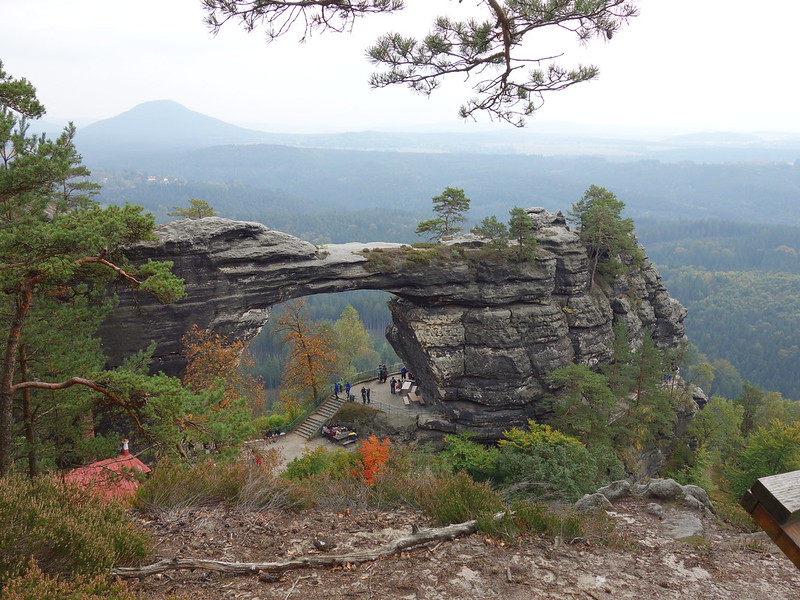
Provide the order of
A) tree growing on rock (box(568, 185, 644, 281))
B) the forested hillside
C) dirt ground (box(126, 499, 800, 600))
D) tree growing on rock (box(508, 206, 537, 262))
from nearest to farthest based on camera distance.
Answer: dirt ground (box(126, 499, 800, 600)) < tree growing on rock (box(508, 206, 537, 262)) < tree growing on rock (box(568, 185, 644, 281)) < the forested hillside

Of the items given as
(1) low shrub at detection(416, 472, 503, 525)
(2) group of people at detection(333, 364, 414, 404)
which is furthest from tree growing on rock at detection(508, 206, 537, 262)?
(1) low shrub at detection(416, 472, 503, 525)

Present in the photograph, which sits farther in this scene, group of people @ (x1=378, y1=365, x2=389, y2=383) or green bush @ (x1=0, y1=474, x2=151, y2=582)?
group of people @ (x1=378, y1=365, x2=389, y2=383)

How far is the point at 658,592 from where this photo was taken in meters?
6.70

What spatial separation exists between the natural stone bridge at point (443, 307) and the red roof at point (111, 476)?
9.98m

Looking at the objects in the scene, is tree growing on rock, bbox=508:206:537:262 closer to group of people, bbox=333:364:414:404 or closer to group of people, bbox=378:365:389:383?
group of people, bbox=333:364:414:404

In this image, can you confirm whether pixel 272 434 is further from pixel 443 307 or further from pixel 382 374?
pixel 443 307

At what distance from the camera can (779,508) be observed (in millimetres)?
2488

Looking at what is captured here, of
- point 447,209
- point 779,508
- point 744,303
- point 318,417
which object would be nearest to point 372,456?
point 318,417

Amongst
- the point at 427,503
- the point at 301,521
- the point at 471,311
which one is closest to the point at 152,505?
the point at 301,521

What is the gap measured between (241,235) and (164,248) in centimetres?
355

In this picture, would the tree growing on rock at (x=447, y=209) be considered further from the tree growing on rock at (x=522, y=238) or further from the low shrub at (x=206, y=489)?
the low shrub at (x=206, y=489)

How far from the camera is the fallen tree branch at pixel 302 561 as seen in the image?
5.95m

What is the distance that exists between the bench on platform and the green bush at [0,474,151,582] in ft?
18.7

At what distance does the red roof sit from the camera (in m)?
8.40
